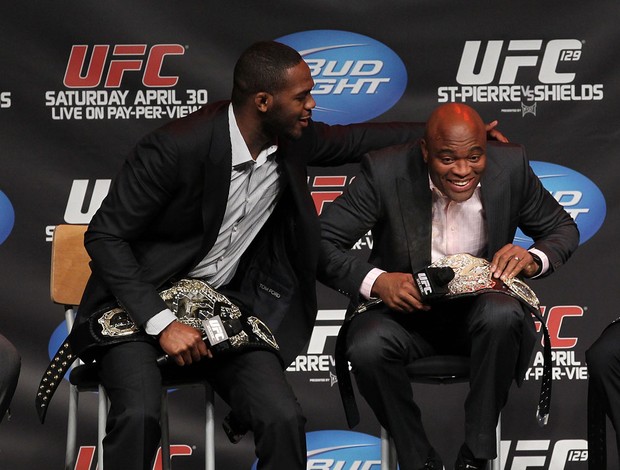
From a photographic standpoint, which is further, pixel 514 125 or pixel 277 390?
pixel 514 125

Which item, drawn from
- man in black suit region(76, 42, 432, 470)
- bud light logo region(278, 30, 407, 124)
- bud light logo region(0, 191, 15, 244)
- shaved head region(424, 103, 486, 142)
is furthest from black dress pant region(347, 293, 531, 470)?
bud light logo region(0, 191, 15, 244)

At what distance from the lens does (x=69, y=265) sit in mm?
4238

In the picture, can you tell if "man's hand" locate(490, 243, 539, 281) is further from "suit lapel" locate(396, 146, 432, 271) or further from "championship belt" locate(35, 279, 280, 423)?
"championship belt" locate(35, 279, 280, 423)

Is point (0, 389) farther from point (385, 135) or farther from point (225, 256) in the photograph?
point (385, 135)

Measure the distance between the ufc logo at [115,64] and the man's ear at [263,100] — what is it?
1272 millimetres

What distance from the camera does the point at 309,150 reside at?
402 centimetres

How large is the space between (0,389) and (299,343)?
973 millimetres

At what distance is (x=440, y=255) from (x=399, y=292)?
0.30 metres

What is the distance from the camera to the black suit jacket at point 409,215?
3.92 metres

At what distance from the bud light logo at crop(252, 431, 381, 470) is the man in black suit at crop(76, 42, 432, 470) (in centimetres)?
118

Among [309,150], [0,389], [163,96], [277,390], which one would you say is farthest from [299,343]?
[163,96]

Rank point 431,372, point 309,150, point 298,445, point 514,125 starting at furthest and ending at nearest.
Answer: point 514,125, point 309,150, point 431,372, point 298,445

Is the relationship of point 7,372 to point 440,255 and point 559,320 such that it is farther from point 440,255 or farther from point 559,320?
point 559,320

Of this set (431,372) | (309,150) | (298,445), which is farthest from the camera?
(309,150)
